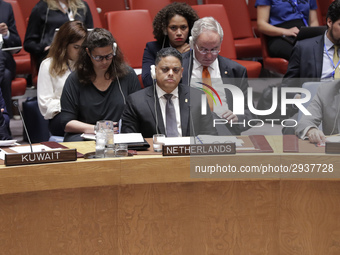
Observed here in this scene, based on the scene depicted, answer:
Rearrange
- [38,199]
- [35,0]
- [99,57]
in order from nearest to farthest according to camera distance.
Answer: [38,199]
[99,57]
[35,0]

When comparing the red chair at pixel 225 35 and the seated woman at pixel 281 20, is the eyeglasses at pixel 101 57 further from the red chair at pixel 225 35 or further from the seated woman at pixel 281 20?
the seated woman at pixel 281 20

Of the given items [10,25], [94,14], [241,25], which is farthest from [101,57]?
[241,25]

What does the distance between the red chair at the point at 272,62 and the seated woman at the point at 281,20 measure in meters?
0.05

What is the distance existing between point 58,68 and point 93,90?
37 centimetres

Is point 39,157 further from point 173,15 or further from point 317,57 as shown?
point 317,57

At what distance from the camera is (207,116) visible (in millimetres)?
2754

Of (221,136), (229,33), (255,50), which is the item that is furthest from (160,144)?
(255,50)

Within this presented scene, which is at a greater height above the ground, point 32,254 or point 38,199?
point 38,199

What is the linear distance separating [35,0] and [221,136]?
9.19ft

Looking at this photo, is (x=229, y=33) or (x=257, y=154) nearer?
(x=257, y=154)

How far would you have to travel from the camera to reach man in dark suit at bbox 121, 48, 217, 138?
275cm

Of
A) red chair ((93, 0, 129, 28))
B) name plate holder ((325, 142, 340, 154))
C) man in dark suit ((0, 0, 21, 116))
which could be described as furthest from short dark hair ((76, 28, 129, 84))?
red chair ((93, 0, 129, 28))

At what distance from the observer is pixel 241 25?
15.9ft

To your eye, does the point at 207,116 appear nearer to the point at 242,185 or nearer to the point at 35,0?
the point at 242,185
